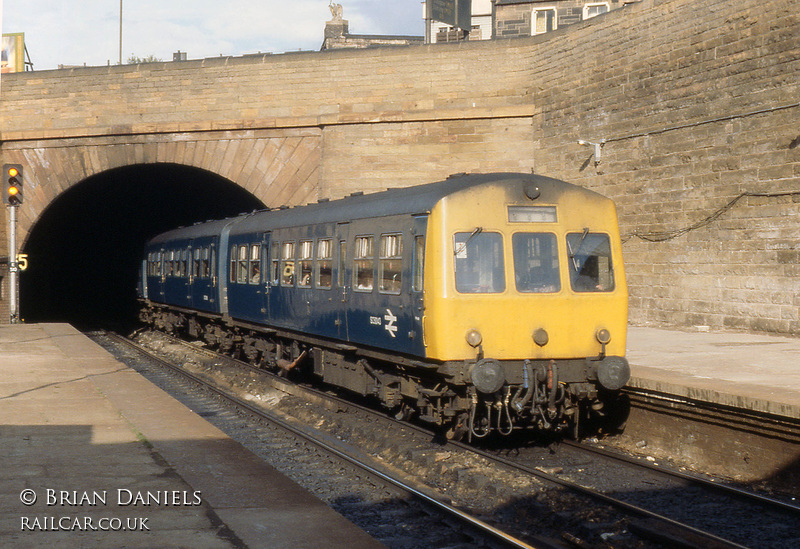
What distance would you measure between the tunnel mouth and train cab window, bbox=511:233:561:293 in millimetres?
16509

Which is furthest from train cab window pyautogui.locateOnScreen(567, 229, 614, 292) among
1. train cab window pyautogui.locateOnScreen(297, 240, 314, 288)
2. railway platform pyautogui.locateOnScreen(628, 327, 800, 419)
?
train cab window pyautogui.locateOnScreen(297, 240, 314, 288)

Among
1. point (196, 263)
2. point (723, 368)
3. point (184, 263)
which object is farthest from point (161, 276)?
point (723, 368)

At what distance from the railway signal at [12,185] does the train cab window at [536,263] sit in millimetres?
12544

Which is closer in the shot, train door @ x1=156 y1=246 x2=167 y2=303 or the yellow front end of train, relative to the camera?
the yellow front end of train

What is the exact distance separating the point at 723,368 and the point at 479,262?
11.0 feet

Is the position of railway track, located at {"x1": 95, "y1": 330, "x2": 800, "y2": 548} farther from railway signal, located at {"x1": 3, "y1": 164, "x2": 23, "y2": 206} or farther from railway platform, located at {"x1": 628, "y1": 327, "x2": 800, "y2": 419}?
railway signal, located at {"x1": 3, "y1": 164, "x2": 23, "y2": 206}

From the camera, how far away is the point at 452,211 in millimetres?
8391

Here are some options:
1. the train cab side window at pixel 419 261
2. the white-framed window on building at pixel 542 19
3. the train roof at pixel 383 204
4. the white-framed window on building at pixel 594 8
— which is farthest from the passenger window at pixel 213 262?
the white-framed window on building at pixel 542 19

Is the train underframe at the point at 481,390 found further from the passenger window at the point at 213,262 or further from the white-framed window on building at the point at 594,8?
the white-framed window on building at the point at 594,8

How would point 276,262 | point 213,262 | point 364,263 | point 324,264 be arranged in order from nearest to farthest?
1. point 364,263
2. point 324,264
3. point 276,262
4. point 213,262

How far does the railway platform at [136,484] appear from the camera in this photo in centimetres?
479

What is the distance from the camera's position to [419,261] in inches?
342

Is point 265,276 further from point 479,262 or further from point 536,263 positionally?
point 536,263

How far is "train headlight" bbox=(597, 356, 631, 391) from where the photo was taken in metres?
8.46
